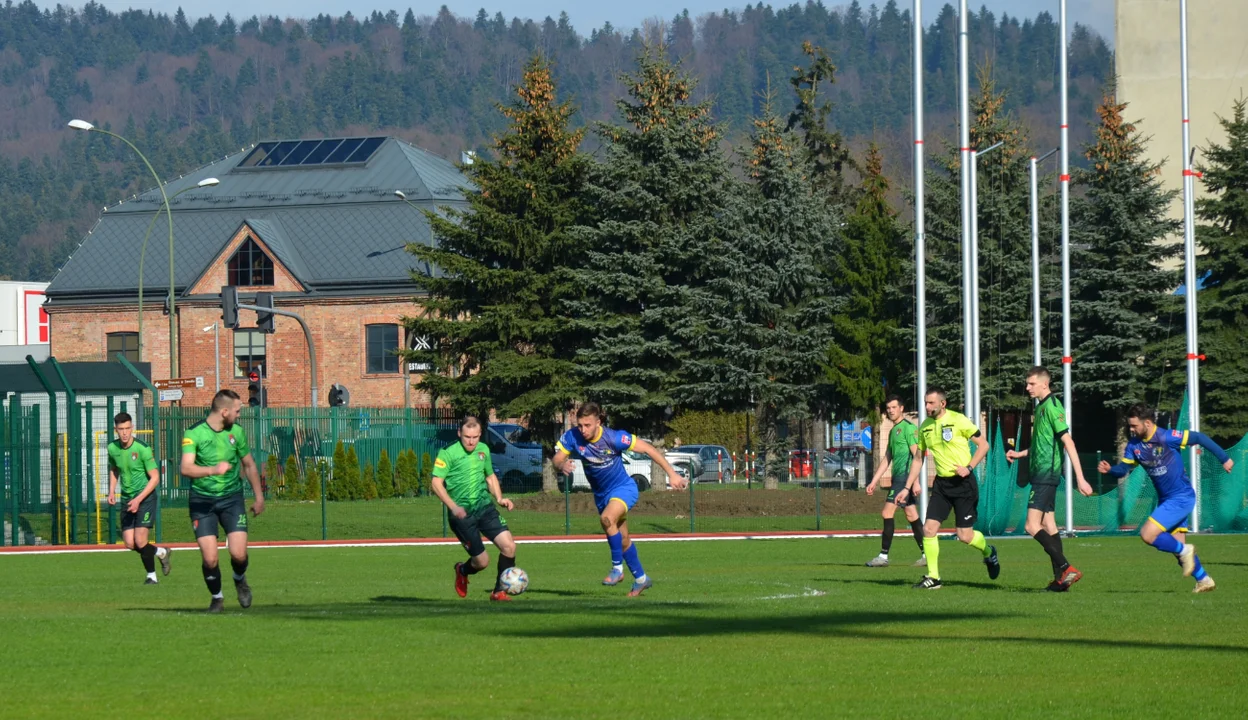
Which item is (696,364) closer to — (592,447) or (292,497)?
(292,497)

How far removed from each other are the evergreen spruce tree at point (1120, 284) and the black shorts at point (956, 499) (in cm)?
3326

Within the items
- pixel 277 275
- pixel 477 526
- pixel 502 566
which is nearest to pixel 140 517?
pixel 477 526

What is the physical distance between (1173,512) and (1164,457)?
532 millimetres

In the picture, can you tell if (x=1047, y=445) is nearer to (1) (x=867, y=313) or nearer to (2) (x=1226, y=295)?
(2) (x=1226, y=295)

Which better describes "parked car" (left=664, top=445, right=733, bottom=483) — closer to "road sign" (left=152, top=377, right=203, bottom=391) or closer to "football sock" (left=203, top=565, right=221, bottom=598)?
"road sign" (left=152, top=377, right=203, bottom=391)

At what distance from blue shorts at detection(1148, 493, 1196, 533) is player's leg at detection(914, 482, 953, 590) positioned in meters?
2.03

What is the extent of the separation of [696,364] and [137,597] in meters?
30.9

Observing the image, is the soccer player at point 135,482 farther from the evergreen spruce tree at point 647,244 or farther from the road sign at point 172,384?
the evergreen spruce tree at point 647,244

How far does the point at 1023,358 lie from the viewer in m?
51.0

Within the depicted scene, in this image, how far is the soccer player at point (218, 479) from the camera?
14234mm

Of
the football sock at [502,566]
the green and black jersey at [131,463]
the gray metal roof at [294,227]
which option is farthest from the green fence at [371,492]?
the gray metal roof at [294,227]

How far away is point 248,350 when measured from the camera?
7062 centimetres

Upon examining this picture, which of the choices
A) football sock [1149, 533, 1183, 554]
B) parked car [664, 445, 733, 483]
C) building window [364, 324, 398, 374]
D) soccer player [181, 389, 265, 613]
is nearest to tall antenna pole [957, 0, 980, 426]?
football sock [1149, 533, 1183, 554]

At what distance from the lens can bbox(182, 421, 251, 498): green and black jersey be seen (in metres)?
14.2
